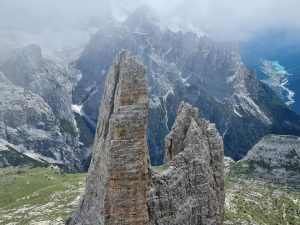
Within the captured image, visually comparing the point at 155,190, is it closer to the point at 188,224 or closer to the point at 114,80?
the point at 188,224

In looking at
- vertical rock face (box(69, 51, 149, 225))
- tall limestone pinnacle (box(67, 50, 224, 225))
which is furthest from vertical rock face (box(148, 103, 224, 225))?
vertical rock face (box(69, 51, 149, 225))

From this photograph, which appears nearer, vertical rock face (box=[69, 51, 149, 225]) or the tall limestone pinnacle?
vertical rock face (box=[69, 51, 149, 225])

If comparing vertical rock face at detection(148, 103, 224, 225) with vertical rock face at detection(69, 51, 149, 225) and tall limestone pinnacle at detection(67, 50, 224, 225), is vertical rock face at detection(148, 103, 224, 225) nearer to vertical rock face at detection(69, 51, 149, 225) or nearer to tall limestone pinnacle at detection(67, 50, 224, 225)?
tall limestone pinnacle at detection(67, 50, 224, 225)

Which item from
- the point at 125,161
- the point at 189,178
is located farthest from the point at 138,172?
the point at 189,178

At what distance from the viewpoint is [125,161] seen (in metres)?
73.4

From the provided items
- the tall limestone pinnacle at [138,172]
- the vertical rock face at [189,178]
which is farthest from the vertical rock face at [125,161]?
the vertical rock face at [189,178]

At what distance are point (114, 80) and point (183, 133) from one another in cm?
1826

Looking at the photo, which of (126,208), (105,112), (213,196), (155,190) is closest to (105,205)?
(126,208)

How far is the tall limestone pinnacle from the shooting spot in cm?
7325

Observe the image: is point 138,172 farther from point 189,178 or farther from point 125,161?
point 189,178

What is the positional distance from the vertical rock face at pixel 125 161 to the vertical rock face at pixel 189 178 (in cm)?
392

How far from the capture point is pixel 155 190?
78500mm

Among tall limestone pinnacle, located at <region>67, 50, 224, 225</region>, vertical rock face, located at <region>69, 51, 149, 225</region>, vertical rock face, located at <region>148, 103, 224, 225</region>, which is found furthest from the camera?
vertical rock face, located at <region>148, 103, 224, 225</region>

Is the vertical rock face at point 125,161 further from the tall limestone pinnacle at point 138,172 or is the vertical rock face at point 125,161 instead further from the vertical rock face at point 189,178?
the vertical rock face at point 189,178
